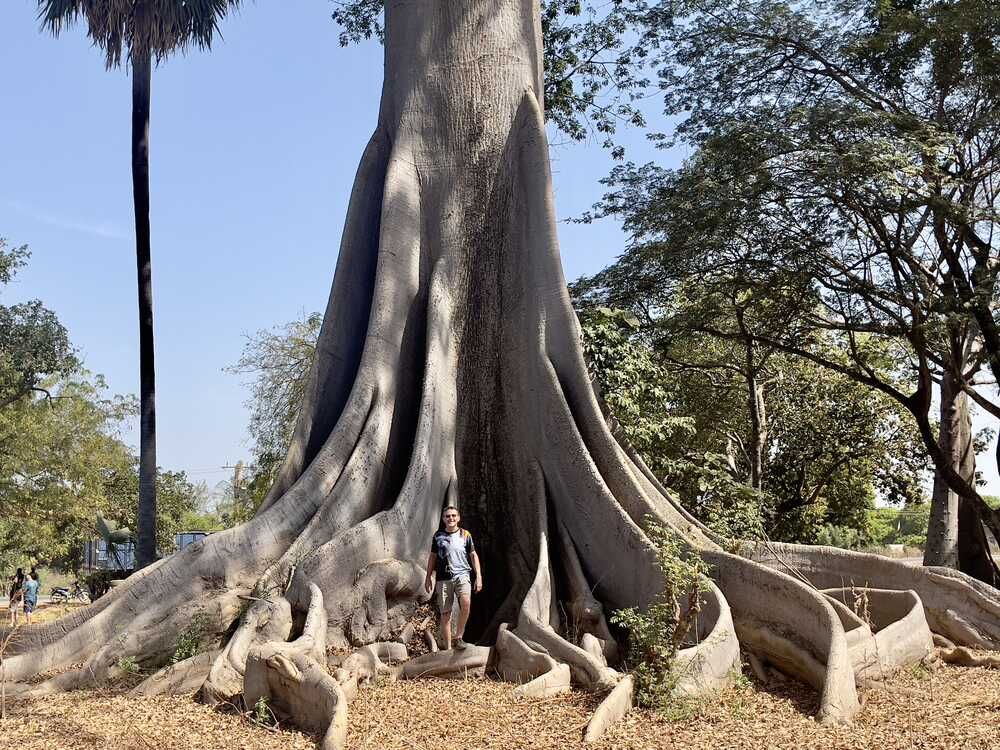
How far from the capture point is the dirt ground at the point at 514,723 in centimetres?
535

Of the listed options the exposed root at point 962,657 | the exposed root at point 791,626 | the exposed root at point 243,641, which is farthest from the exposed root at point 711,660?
the exposed root at point 243,641

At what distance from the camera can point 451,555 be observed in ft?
25.1

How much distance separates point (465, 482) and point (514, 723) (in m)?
3.48

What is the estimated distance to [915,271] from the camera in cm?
1622

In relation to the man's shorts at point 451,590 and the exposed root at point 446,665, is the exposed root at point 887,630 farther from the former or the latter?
the man's shorts at point 451,590

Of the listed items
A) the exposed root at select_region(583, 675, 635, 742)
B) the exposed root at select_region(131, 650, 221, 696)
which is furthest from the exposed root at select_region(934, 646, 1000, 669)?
the exposed root at select_region(131, 650, 221, 696)

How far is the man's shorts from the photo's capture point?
7570mm

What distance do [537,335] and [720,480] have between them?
34.7ft

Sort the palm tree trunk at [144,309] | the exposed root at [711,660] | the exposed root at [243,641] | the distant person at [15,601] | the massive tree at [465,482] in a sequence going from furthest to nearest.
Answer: the palm tree trunk at [144,309], the distant person at [15,601], the massive tree at [465,482], the exposed root at [243,641], the exposed root at [711,660]

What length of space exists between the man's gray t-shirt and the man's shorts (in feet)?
0.11

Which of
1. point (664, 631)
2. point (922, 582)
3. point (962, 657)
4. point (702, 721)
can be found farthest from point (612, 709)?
point (922, 582)

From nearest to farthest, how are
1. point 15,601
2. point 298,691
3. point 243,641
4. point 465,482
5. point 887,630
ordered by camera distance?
point 298,691 < point 243,641 < point 887,630 < point 465,482 < point 15,601

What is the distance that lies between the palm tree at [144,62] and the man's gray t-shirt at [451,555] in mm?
10062

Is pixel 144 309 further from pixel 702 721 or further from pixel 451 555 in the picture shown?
pixel 702 721
